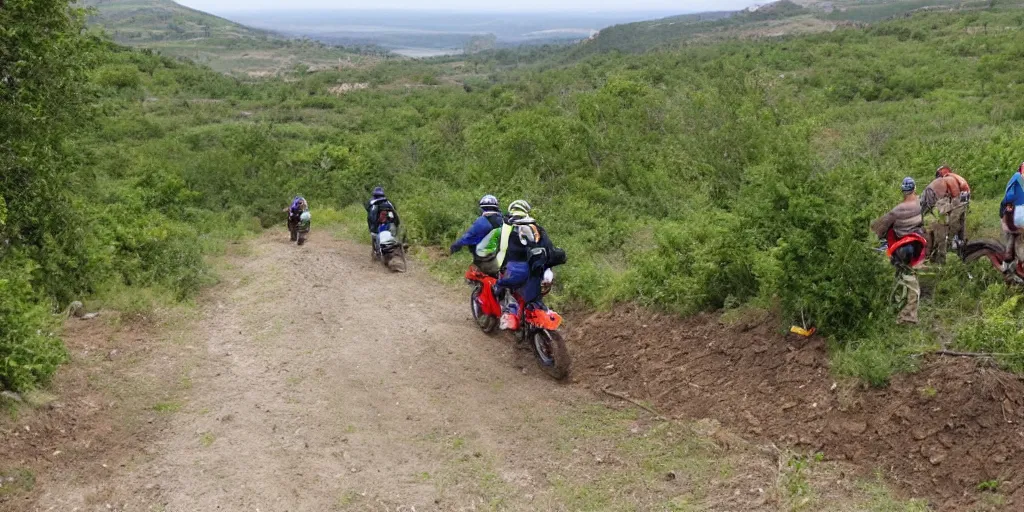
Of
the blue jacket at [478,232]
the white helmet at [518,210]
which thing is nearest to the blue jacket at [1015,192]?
the white helmet at [518,210]

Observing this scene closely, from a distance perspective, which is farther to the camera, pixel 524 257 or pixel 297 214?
pixel 297 214

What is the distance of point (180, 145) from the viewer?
102 feet

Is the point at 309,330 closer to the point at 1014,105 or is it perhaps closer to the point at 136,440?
the point at 136,440

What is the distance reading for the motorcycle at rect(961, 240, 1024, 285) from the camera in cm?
742

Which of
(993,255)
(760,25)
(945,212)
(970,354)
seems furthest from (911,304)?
(760,25)

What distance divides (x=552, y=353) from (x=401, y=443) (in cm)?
207

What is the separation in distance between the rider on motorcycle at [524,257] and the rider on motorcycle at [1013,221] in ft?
14.0

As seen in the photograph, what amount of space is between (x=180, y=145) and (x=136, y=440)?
27.0m

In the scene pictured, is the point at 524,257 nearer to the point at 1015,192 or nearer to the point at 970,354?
the point at 970,354

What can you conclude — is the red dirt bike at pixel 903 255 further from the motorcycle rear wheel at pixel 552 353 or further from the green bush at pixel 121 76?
the green bush at pixel 121 76

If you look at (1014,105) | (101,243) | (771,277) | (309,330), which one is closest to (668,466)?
(771,277)

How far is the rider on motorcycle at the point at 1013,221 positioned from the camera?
24.5 feet

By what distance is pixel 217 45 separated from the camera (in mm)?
132500

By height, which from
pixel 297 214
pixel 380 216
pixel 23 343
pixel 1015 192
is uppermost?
pixel 1015 192
